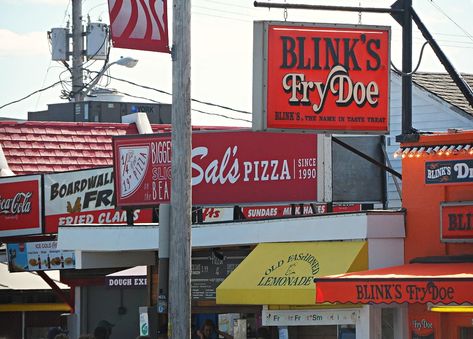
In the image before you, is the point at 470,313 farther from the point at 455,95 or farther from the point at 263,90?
the point at 455,95

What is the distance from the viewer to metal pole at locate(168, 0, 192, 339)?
44.9 ft

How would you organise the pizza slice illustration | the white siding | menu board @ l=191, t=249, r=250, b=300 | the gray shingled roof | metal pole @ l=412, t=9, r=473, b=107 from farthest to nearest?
the gray shingled roof < the white siding < the pizza slice illustration < menu board @ l=191, t=249, r=250, b=300 < metal pole @ l=412, t=9, r=473, b=107

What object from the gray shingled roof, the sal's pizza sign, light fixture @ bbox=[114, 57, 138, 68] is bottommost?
the sal's pizza sign

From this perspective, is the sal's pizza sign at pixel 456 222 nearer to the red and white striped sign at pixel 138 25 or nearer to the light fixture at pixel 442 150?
the light fixture at pixel 442 150

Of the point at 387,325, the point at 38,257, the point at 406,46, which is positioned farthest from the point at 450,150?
the point at 38,257

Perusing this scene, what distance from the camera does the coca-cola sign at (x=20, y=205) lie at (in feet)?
85.9

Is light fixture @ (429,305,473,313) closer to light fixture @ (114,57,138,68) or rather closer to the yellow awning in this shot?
the yellow awning

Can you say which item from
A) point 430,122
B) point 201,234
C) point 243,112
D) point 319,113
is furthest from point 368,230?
point 243,112

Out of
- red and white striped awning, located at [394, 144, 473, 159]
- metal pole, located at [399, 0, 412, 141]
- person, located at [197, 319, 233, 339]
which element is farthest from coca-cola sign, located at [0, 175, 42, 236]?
red and white striped awning, located at [394, 144, 473, 159]

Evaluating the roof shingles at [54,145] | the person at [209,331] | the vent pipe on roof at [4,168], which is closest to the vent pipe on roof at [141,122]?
the roof shingles at [54,145]

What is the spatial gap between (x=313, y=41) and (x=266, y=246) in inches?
123

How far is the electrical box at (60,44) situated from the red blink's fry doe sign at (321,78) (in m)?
26.9

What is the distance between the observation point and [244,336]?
1967cm

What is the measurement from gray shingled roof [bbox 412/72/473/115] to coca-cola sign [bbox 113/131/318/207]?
8.11 m
